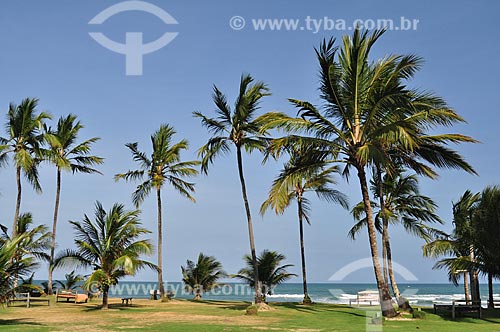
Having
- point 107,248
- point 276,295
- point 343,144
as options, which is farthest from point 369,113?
point 276,295

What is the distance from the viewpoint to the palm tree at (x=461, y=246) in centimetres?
2223

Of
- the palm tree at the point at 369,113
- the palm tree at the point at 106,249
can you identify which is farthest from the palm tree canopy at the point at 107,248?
the palm tree at the point at 369,113

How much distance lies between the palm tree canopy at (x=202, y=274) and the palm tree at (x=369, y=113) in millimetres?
17009

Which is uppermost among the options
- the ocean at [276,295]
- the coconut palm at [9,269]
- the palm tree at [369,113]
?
the palm tree at [369,113]

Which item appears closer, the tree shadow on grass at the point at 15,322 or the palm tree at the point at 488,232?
the tree shadow on grass at the point at 15,322

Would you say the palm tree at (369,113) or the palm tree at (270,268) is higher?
the palm tree at (369,113)

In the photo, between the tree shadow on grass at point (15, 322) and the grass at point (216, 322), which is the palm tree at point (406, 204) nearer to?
the grass at point (216, 322)

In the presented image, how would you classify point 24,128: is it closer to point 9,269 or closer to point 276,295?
point 9,269

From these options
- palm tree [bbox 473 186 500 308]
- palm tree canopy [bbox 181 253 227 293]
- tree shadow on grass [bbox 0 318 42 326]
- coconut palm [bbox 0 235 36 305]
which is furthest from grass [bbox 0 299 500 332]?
palm tree canopy [bbox 181 253 227 293]

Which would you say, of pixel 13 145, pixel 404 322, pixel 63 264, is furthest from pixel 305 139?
pixel 13 145

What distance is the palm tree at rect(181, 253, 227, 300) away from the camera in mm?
33844

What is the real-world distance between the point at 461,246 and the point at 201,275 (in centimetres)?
1673

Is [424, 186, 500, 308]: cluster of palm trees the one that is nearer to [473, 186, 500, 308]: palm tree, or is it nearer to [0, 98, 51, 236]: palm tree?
[473, 186, 500, 308]: palm tree

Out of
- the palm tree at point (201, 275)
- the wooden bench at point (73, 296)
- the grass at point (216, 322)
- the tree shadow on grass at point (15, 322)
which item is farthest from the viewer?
the palm tree at point (201, 275)
